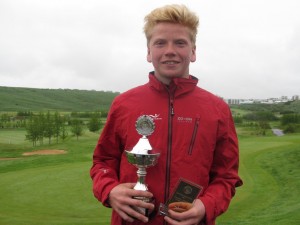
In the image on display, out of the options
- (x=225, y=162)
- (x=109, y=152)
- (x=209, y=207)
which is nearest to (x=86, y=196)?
Answer: (x=109, y=152)

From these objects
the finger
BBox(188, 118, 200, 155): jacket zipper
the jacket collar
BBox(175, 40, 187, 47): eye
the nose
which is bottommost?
the finger

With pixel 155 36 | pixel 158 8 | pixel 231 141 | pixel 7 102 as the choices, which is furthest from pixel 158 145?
pixel 7 102

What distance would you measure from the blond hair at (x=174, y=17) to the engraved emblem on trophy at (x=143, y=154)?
2.10 ft

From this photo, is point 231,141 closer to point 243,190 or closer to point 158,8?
point 158,8

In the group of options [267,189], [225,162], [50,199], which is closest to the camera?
[225,162]

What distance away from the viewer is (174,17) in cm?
250

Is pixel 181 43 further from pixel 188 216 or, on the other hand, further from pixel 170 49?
pixel 188 216

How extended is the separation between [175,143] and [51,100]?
14104 centimetres

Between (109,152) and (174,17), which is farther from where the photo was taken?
(109,152)

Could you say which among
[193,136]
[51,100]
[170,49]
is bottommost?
[193,136]

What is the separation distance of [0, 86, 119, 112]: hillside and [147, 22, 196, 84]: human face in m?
117

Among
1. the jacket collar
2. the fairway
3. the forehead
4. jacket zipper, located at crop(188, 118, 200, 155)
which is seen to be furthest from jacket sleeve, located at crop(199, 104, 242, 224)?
the fairway

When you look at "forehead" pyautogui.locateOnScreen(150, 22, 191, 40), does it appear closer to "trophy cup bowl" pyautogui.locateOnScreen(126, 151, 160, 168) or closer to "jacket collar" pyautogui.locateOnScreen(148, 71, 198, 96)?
"jacket collar" pyautogui.locateOnScreen(148, 71, 198, 96)

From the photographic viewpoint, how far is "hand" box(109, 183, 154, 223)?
2191 mm
